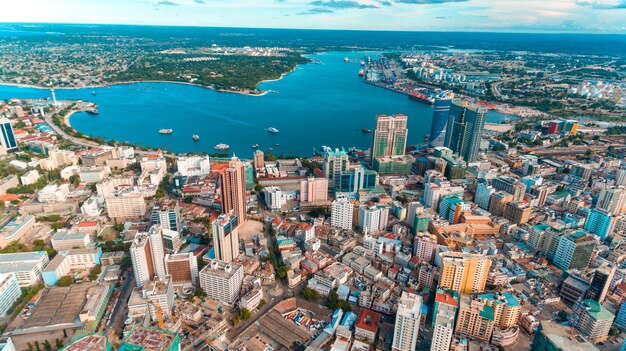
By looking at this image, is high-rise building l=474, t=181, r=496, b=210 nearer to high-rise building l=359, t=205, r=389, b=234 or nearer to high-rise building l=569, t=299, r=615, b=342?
high-rise building l=359, t=205, r=389, b=234

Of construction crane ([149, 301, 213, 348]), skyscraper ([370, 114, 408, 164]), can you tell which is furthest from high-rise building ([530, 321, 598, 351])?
skyscraper ([370, 114, 408, 164])

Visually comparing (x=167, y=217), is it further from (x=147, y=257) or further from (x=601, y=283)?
(x=601, y=283)

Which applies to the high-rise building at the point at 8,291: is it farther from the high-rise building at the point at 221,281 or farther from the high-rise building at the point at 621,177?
the high-rise building at the point at 621,177

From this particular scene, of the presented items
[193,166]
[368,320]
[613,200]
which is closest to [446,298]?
[368,320]

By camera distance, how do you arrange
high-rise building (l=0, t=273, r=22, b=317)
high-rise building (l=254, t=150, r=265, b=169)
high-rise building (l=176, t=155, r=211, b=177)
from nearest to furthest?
1. high-rise building (l=0, t=273, r=22, b=317)
2. high-rise building (l=176, t=155, r=211, b=177)
3. high-rise building (l=254, t=150, r=265, b=169)

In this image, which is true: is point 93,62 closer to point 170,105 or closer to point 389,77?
point 170,105

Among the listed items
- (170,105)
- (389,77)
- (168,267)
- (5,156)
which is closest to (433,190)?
(168,267)
